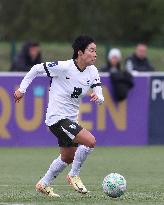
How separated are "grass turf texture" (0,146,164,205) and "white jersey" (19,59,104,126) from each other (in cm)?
103

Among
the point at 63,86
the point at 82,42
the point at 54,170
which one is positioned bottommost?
the point at 54,170

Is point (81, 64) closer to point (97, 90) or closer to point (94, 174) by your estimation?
point (97, 90)

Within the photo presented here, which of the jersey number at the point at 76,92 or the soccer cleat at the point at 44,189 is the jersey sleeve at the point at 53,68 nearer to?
the jersey number at the point at 76,92

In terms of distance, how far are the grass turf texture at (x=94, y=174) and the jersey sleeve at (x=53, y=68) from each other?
1523mm

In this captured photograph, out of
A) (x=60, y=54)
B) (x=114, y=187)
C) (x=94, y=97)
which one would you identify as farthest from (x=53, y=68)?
(x=60, y=54)

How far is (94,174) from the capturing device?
1642cm

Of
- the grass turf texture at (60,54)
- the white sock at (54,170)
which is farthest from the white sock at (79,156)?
the grass turf texture at (60,54)

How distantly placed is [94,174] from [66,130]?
137 inches

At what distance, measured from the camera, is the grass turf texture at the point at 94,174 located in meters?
12.5

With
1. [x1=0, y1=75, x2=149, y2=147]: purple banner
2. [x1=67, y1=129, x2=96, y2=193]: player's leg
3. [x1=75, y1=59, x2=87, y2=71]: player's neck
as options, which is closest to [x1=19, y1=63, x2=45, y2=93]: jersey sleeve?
[x1=75, y1=59, x2=87, y2=71]: player's neck

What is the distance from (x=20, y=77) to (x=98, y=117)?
78.2 inches

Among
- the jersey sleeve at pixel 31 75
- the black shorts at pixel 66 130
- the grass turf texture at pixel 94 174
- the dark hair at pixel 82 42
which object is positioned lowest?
the grass turf texture at pixel 94 174

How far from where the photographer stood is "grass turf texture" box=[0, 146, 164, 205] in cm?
1252

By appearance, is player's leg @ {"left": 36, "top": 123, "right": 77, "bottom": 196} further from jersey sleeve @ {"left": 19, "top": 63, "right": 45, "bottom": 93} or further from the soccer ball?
the soccer ball
